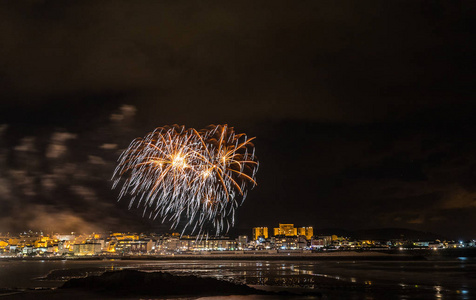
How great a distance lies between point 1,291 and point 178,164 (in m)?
15.7

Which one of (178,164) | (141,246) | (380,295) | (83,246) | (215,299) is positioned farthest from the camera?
(141,246)

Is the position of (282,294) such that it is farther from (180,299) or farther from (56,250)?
(56,250)

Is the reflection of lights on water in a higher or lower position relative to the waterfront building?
higher

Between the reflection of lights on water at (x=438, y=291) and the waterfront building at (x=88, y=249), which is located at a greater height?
the reflection of lights on water at (x=438, y=291)

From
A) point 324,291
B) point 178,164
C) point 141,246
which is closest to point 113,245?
point 141,246

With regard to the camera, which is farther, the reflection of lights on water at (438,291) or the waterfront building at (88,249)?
the waterfront building at (88,249)

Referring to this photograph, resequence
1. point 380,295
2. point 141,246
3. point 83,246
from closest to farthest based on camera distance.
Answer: point 380,295 → point 83,246 → point 141,246

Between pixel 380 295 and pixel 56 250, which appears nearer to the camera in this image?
pixel 380 295

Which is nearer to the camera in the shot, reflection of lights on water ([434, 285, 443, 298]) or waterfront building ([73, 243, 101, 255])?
reflection of lights on water ([434, 285, 443, 298])

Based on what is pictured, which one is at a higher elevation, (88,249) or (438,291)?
(438,291)

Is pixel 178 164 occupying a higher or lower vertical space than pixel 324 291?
higher

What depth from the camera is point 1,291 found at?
25156mm

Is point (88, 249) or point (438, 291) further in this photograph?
point (88, 249)

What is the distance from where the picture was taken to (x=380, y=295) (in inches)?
888
